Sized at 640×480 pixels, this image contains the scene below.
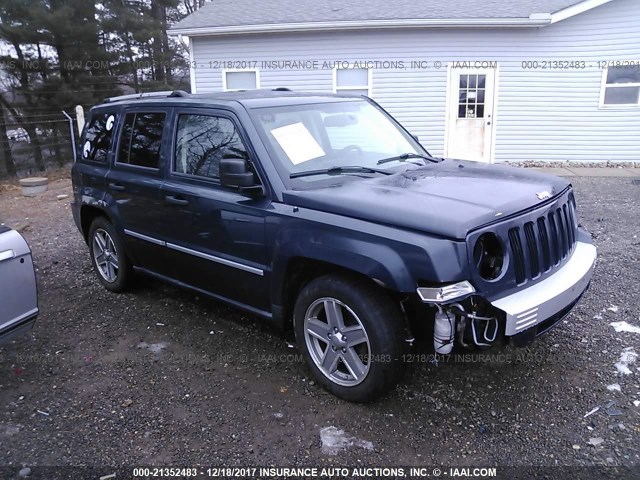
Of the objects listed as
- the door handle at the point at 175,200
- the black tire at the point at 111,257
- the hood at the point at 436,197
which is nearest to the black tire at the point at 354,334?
the hood at the point at 436,197

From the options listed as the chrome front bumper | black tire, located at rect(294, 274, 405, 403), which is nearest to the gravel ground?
black tire, located at rect(294, 274, 405, 403)

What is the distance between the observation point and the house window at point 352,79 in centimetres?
1262

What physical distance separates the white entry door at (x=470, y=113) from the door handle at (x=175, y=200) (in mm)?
9986

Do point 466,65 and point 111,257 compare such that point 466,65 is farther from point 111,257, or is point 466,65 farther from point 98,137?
point 111,257

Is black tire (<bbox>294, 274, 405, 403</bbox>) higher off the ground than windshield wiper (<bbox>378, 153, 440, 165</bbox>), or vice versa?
windshield wiper (<bbox>378, 153, 440, 165</bbox>)

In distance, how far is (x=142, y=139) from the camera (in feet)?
14.6

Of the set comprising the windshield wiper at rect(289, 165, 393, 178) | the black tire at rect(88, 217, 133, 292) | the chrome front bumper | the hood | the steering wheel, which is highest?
the steering wheel

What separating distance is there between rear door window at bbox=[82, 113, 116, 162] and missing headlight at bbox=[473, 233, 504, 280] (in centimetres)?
358

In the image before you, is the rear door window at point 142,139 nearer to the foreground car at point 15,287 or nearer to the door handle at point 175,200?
the door handle at point 175,200

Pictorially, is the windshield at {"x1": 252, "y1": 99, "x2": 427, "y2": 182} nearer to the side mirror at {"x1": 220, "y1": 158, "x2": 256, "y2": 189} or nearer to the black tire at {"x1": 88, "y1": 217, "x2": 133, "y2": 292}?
the side mirror at {"x1": 220, "y1": 158, "x2": 256, "y2": 189}

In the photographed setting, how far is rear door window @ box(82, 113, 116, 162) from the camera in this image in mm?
4863

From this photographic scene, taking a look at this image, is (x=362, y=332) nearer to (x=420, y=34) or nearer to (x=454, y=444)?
(x=454, y=444)

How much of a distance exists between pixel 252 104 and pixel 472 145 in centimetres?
1024

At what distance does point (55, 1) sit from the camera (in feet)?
52.0
